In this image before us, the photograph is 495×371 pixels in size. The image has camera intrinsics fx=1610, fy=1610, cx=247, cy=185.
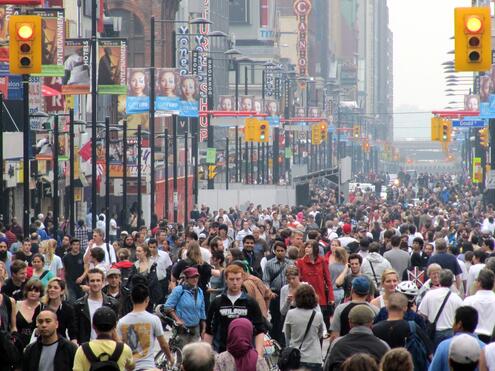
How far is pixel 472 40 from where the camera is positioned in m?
18.9

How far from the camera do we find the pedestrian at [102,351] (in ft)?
35.3

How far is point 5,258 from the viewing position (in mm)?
20500

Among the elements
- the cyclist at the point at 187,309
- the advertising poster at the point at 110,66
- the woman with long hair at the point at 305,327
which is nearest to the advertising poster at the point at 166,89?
the advertising poster at the point at 110,66

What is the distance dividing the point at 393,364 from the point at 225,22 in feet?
453

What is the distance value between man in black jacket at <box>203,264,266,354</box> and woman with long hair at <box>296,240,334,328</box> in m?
4.78

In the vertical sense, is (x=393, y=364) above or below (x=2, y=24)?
below

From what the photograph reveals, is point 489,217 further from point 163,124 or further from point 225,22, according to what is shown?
point 225,22

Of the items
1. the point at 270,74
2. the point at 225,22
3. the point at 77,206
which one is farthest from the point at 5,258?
the point at 225,22

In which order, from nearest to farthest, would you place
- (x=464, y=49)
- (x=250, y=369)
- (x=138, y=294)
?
1. (x=250, y=369)
2. (x=138, y=294)
3. (x=464, y=49)

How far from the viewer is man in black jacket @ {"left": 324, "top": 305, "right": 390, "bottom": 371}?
10797mm

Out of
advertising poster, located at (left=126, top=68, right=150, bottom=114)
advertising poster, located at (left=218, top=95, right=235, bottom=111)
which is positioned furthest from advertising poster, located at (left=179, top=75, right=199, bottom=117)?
advertising poster, located at (left=218, top=95, right=235, bottom=111)

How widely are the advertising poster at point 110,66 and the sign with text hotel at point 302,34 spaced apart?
123 m

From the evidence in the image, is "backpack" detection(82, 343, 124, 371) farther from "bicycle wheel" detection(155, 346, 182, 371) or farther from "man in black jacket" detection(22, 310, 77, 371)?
"bicycle wheel" detection(155, 346, 182, 371)

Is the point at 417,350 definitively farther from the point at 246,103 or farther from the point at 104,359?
Answer: the point at 246,103
